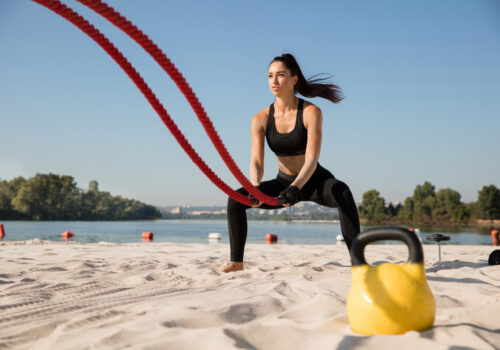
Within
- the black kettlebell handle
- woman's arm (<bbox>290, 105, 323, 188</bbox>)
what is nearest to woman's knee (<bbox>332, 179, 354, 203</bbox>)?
woman's arm (<bbox>290, 105, 323, 188</bbox>)

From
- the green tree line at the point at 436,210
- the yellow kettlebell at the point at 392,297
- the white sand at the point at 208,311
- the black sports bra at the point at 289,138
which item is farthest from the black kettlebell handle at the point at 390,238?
the green tree line at the point at 436,210

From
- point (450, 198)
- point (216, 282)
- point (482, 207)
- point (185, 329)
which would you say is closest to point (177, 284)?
point (216, 282)

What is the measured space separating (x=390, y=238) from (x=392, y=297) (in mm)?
249

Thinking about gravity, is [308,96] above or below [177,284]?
above

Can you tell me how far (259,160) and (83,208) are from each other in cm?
6488

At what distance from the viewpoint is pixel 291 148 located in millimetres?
3336

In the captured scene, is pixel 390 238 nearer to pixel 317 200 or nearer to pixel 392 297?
pixel 392 297

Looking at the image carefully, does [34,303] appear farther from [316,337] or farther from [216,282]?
[316,337]

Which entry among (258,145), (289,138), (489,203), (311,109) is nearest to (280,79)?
(311,109)

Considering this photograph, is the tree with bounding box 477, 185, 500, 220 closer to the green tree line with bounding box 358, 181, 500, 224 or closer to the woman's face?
the green tree line with bounding box 358, 181, 500, 224

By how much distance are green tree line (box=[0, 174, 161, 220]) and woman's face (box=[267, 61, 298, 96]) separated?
60337 mm

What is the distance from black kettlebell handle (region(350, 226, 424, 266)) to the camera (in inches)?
61.1

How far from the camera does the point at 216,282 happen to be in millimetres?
2764

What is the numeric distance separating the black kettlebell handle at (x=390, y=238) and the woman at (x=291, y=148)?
136 cm
